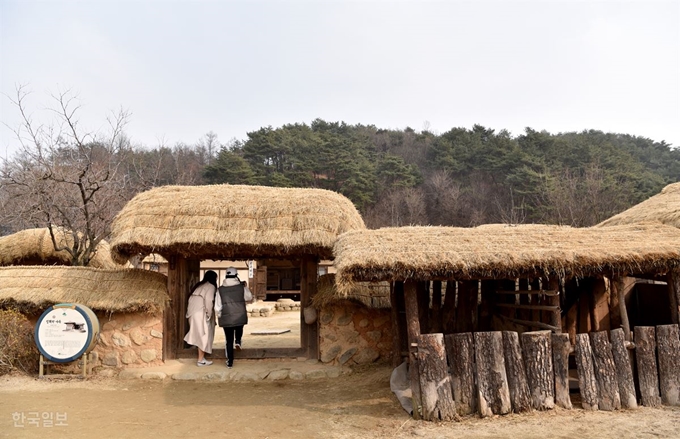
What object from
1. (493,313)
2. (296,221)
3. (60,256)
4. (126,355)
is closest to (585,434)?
(493,313)

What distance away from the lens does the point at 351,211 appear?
31.0 feet

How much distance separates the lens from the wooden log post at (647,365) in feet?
19.9

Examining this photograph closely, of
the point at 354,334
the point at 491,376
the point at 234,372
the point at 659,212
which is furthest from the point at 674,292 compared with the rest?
the point at 234,372

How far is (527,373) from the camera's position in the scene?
5.83 m

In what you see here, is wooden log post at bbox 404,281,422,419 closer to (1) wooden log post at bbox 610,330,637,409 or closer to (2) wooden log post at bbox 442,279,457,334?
(2) wooden log post at bbox 442,279,457,334

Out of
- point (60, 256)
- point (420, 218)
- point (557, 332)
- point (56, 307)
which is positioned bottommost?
point (557, 332)

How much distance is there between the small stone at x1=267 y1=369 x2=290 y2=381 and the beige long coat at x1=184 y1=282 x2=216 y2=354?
4.21 ft

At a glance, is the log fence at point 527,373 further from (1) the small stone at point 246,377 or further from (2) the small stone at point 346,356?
(1) the small stone at point 246,377

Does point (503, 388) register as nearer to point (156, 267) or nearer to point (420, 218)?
point (156, 267)

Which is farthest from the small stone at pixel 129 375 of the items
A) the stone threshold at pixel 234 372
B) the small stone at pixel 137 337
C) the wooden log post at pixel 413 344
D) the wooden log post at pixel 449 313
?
the wooden log post at pixel 449 313

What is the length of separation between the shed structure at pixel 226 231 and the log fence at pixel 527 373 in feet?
10.1

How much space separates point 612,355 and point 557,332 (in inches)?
26.3

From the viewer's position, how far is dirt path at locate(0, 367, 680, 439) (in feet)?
17.5

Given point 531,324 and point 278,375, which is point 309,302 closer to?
point 278,375
